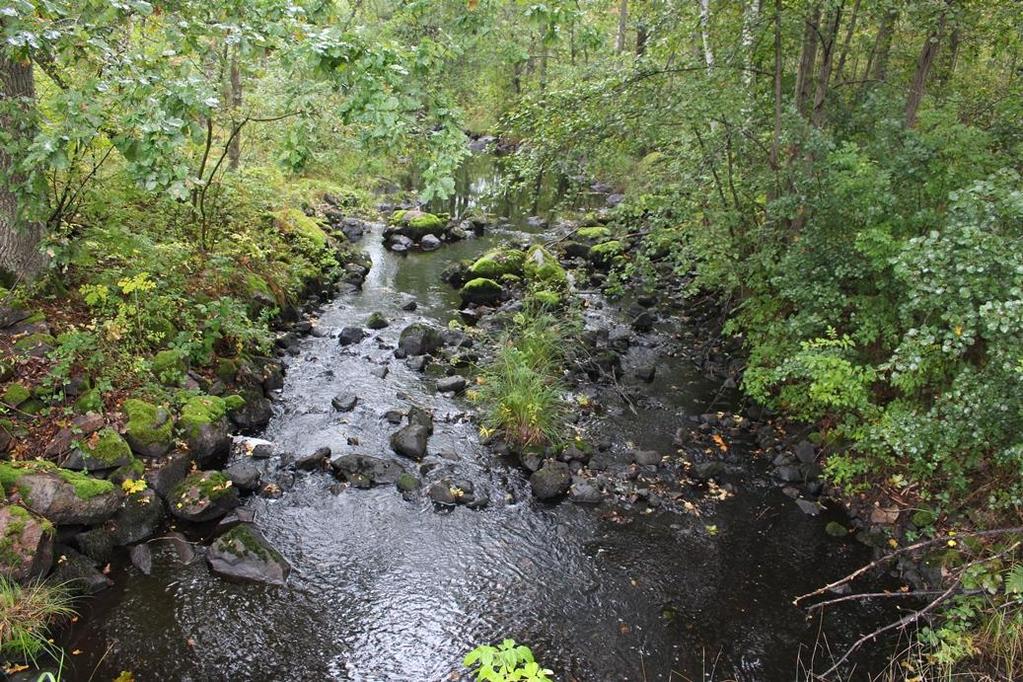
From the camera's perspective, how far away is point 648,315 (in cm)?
1539

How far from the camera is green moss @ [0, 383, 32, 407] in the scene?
7340mm

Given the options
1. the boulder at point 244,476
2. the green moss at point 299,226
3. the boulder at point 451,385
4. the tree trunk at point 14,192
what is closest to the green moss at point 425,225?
the green moss at point 299,226

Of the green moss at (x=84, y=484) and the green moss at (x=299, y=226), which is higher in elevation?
the green moss at (x=299, y=226)

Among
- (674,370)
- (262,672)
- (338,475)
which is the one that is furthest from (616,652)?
(674,370)

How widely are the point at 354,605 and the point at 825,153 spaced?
832 centimetres

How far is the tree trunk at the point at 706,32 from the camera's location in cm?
1084

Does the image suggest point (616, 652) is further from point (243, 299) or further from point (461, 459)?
point (243, 299)

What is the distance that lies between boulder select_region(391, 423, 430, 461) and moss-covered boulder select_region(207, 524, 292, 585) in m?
2.65

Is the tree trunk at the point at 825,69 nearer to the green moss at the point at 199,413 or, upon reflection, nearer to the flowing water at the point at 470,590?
the flowing water at the point at 470,590

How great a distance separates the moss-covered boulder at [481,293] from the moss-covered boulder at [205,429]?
8164 mm

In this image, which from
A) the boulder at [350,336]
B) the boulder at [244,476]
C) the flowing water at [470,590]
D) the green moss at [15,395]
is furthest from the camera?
the boulder at [350,336]

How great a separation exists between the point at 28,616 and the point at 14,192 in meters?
4.49

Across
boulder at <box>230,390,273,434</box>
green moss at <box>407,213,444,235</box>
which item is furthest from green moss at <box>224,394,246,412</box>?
green moss at <box>407,213,444,235</box>

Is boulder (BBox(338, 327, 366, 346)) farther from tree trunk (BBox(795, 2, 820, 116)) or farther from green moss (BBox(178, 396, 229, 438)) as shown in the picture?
tree trunk (BBox(795, 2, 820, 116))
